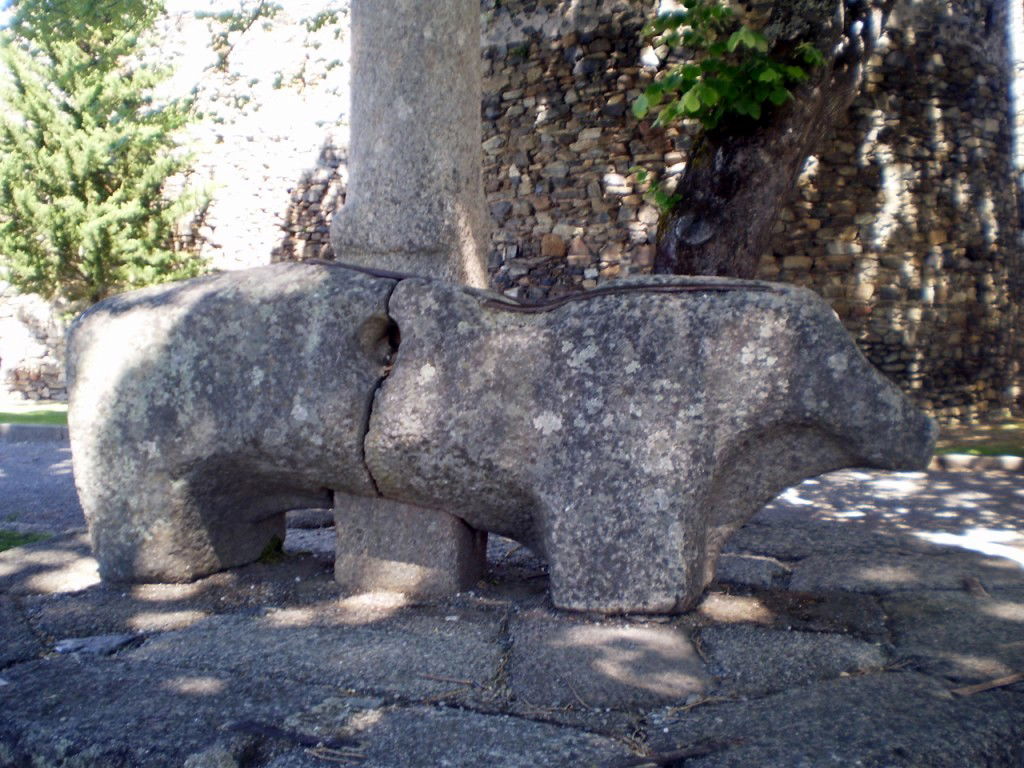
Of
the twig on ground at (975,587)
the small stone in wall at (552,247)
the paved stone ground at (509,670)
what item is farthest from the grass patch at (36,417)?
the twig on ground at (975,587)

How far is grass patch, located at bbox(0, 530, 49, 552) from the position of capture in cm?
427

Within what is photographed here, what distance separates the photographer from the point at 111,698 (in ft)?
7.07

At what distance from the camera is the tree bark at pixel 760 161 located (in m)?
5.96

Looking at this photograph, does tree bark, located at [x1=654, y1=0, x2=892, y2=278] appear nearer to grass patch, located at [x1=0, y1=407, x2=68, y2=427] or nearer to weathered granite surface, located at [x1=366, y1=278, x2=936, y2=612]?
weathered granite surface, located at [x1=366, y1=278, x2=936, y2=612]

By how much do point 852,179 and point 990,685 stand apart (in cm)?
855

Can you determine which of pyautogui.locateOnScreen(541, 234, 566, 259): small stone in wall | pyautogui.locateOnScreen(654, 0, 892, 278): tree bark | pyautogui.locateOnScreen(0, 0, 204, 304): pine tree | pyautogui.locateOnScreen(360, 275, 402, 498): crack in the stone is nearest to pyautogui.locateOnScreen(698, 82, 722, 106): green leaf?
pyautogui.locateOnScreen(654, 0, 892, 278): tree bark

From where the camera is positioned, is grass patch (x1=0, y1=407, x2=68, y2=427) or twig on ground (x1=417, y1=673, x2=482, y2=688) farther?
grass patch (x1=0, y1=407, x2=68, y2=427)

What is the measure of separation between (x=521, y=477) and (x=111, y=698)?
45.4 inches

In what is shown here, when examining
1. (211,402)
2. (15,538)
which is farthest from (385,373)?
(15,538)

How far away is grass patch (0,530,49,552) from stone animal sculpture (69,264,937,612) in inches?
60.8

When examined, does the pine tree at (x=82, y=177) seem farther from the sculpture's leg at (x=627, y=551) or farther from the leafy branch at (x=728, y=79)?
the sculpture's leg at (x=627, y=551)

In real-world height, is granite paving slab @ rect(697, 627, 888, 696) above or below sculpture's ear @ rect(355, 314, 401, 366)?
below

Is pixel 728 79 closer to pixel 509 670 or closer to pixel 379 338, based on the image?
pixel 379 338

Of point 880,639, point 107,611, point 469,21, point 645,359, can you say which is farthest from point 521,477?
point 469,21
